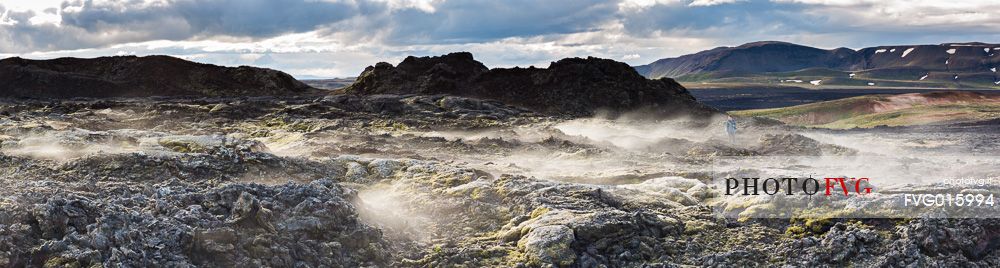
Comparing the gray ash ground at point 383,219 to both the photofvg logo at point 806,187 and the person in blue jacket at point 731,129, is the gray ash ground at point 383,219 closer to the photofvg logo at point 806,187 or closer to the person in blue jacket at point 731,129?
the photofvg logo at point 806,187

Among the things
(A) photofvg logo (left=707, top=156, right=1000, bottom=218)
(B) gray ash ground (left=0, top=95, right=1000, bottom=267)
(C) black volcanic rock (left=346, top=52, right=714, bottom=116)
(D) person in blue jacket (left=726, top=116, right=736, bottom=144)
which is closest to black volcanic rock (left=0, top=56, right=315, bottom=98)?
(C) black volcanic rock (left=346, top=52, right=714, bottom=116)

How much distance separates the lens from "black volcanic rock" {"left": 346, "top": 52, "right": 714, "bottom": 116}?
59.2 meters

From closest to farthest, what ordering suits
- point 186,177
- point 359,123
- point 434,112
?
point 186,177 → point 359,123 → point 434,112

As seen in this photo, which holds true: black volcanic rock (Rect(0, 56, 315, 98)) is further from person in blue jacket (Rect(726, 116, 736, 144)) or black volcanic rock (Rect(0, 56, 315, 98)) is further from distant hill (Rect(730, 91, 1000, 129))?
distant hill (Rect(730, 91, 1000, 129))

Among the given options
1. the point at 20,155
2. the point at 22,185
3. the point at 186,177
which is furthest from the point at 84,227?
the point at 20,155

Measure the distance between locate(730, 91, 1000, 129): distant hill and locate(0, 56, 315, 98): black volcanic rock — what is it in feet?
180

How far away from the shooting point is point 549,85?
62406mm

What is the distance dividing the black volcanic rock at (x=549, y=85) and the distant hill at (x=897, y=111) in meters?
21.9

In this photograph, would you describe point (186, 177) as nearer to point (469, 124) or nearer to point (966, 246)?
point (966, 246)

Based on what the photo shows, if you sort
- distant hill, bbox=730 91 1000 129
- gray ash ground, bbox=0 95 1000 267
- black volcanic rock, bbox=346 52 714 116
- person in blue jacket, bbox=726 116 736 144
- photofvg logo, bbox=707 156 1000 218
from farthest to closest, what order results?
distant hill, bbox=730 91 1000 129 < black volcanic rock, bbox=346 52 714 116 < person in blue jacket, bbox=726 116 736 144 < photofvg logo, bbox=707 156 1000 218 < gray ash ground, bbox=0 95 1000 267

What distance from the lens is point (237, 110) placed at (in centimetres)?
4906

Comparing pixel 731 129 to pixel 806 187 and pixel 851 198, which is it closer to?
pixel 806 187

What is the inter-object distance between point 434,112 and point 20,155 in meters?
30.3

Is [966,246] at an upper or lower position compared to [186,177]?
lower
